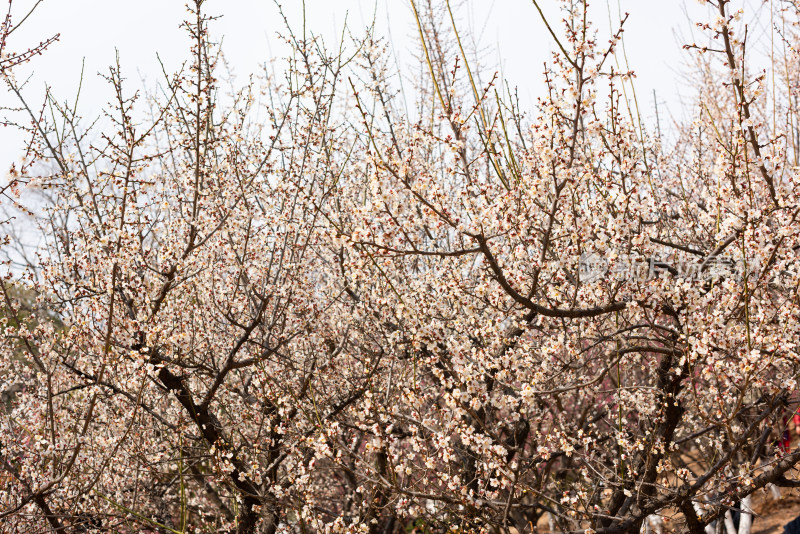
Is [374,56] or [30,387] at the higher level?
[374,56]

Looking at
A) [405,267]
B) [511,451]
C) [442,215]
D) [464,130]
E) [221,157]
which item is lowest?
[511,451]

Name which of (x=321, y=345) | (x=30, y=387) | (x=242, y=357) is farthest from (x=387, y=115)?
(x=30, y=387)

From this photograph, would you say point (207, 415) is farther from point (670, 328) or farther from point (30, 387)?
point (670, 328)

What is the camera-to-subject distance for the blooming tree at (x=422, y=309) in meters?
3.47

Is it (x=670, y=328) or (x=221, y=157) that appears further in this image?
(x=221, y=157)

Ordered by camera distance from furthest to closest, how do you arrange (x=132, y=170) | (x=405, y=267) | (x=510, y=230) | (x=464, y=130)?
(x=405, y=267)
(x=132, y=170)
(x=510, y=230)
(x=464, y=130)

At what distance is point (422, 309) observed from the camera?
17.5 feet

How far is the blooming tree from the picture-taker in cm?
347

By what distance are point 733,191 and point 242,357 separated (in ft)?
15.7

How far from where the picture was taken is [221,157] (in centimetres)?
642

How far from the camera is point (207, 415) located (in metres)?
5.40

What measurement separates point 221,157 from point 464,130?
3.88 metres

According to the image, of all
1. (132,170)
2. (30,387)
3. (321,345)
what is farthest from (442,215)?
(30,387)

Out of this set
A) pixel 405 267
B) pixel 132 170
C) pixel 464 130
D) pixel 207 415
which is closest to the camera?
pixel 464 130
